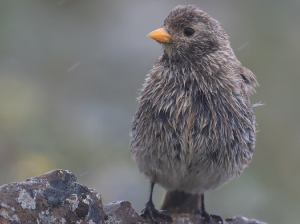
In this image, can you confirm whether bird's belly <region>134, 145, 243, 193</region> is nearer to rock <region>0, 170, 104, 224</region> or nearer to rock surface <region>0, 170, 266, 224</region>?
rock surface <region>0, 170, 266, 224</region>

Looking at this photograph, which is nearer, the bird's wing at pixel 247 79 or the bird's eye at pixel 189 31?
the bird's eye at pixel 189 31

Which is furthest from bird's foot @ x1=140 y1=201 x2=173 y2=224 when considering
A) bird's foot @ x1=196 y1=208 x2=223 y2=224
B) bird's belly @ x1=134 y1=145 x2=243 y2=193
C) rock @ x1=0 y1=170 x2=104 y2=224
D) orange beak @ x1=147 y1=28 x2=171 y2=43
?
orange beak @ x1=147 y1=28 x2=171 y2=43

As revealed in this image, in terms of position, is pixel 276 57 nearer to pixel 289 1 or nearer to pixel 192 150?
pixel 289 1

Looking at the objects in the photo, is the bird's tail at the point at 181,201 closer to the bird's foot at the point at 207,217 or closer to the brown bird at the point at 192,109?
the bird's foot at the point at 207,217

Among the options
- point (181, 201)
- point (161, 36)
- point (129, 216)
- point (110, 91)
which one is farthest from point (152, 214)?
point (110, 91)

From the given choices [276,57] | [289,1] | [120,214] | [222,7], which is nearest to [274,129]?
[276,57]

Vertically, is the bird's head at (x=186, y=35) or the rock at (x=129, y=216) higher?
the bird's head at (x=186, y=35)

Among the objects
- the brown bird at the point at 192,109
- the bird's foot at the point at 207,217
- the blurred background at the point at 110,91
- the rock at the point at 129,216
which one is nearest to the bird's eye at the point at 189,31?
the brown bird at the point at 192,109
